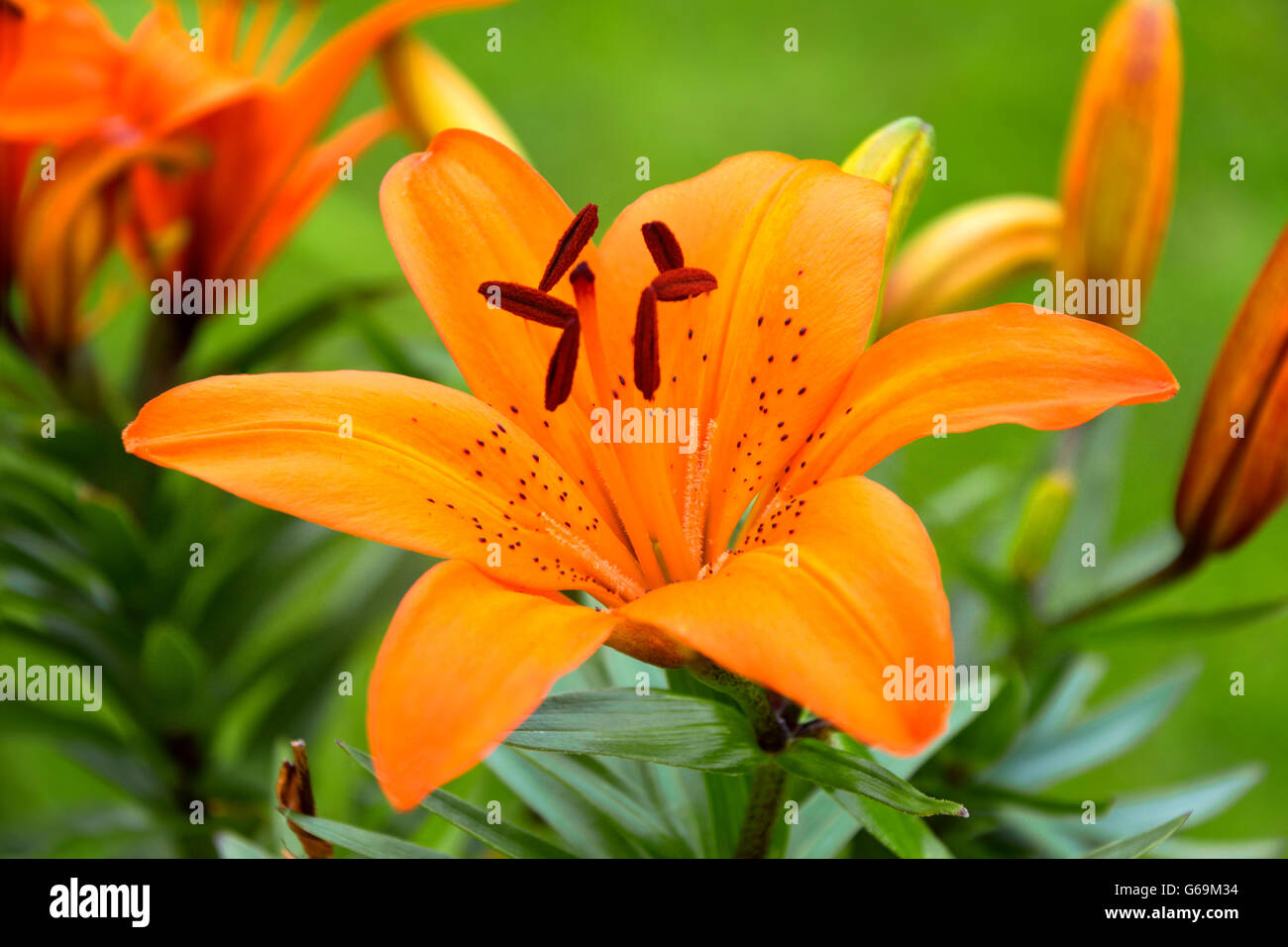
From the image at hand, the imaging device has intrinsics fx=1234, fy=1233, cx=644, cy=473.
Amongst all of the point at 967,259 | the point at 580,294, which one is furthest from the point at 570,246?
the point at 967,259

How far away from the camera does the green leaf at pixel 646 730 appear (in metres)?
0.43

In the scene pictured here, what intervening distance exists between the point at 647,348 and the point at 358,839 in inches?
8.9

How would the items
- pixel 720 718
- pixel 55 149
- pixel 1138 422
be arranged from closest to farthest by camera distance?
1. pixel 720 718
2. pixel 55 149
3. pixel 1138 422

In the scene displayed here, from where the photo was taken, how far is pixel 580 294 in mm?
463

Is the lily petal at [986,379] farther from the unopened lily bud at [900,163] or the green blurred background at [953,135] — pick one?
the green blurred background at [953,135]

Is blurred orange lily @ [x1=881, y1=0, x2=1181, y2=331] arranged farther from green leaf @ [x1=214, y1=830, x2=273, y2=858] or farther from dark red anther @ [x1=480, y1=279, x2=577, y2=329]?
green leaf @ [x1=214, y1=830, x2=273, y2=858]

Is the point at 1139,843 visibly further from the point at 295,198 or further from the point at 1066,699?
the point at 295,198

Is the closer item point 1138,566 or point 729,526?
point 729,526

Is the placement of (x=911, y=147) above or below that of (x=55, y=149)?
below

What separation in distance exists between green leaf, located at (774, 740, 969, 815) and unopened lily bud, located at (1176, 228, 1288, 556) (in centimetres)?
27
